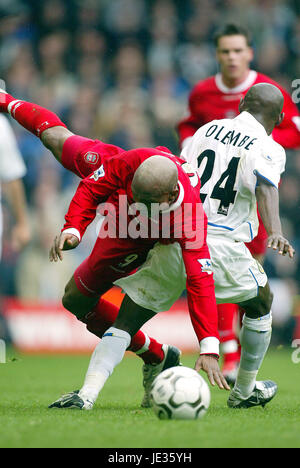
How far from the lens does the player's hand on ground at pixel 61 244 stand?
4.45 m

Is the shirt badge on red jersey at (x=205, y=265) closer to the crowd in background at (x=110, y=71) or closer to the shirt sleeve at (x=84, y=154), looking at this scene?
the shirt sleeve at (x=84, y=154)

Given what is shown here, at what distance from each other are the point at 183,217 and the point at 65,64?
9.36m

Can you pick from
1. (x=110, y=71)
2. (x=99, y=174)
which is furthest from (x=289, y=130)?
(x=110, y=71)

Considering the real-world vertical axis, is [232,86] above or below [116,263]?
above

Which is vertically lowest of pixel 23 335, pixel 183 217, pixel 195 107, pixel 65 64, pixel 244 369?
pixel 23 335

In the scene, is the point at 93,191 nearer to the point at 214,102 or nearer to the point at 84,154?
the point at 84,154

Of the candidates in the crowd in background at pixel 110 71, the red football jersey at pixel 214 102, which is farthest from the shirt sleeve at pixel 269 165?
the crowd in background at pixel 110 71

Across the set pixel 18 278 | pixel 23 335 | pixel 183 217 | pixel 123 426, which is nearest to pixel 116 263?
pixel 183 217

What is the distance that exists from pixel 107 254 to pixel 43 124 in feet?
4.52

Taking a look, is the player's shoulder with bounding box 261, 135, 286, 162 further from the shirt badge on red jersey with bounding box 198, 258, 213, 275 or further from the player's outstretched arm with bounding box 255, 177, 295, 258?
the shirt badge on red jersey with bounding box 198, 258, 213, 275

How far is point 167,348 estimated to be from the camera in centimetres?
547

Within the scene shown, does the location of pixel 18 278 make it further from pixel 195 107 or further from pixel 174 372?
pixel 174 372

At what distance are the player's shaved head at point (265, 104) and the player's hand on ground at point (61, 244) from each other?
1.60m

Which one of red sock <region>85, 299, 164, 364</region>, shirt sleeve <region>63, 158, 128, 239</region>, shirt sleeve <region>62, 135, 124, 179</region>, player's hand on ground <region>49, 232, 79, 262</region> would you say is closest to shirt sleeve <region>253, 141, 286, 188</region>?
shirt sleeve <region>63, 158, 128, 239</region>
